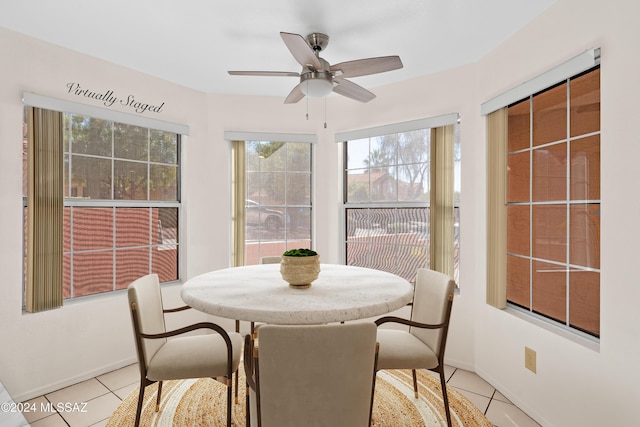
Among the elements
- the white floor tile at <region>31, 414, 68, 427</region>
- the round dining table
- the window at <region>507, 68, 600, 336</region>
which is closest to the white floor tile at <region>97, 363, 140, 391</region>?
the white floor tile at <region>31, 414, 68, 427</region>

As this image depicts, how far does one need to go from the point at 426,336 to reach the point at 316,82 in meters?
1.68

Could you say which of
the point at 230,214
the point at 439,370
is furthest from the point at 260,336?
the point at 230,214

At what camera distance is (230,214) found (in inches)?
142

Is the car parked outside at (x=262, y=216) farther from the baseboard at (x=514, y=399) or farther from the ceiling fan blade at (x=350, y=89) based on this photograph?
the baseboard at (x=514, y=399)

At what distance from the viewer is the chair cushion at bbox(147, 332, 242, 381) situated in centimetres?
172

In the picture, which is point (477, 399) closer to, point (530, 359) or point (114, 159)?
point (530, 359)

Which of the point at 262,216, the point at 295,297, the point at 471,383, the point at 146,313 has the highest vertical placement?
the point at 262,216

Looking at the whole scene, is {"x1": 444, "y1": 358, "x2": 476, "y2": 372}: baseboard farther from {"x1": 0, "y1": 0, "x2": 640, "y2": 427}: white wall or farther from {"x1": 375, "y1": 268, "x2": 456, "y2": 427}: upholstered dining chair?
{"x1": 375, "y1": 268, "x2": 456, "y2": 427}: upholstered dining chair

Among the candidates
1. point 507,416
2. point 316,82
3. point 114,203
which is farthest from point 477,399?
point 114,203

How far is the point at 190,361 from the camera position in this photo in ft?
5.76

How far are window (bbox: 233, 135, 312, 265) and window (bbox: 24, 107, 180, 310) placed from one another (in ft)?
2.56

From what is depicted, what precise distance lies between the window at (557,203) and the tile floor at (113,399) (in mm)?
695

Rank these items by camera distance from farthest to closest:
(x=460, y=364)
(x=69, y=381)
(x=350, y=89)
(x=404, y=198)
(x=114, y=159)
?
(x=404, y=198) → (x=114, y=159) → (x=460, y=364) → (x=69, y=381) → (x=350, y=89)

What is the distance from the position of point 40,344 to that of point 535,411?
3457mm
